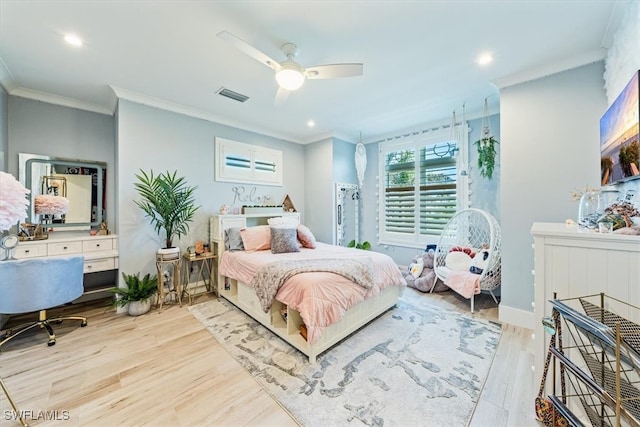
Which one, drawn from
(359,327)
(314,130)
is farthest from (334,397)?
(314,130)

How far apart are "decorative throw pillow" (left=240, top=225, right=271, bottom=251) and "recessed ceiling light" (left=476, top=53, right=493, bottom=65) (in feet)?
10.5

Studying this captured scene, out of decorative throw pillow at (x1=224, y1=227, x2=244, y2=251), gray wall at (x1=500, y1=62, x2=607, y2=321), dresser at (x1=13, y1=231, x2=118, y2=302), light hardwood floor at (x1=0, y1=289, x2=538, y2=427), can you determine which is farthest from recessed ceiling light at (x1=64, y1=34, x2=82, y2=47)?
gray wall at (x1=500, y1=62, x2=607, y2=321)

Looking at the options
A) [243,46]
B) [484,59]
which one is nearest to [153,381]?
[243,46]

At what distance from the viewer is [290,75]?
82.4 inches

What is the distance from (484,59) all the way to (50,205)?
17.3ft

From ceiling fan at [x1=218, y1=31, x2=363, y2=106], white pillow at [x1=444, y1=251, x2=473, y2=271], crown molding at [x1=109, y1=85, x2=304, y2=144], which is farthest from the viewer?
white pillow at [x1=444, y1=251, x2=473, y2=271]

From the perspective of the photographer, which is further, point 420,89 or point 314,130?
point 314,130

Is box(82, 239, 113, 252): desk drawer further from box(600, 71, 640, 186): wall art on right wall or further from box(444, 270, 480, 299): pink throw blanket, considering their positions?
box(600, 71, 640, 186): wall art on right wall

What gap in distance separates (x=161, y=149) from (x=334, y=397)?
3614 mm

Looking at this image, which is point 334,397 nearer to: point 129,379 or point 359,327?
point 359,327

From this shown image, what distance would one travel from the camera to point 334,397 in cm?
167

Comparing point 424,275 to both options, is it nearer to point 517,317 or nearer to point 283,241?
point 517,317

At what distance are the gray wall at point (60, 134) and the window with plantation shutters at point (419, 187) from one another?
4594 mm

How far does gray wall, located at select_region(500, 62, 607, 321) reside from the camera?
7.59 ft
